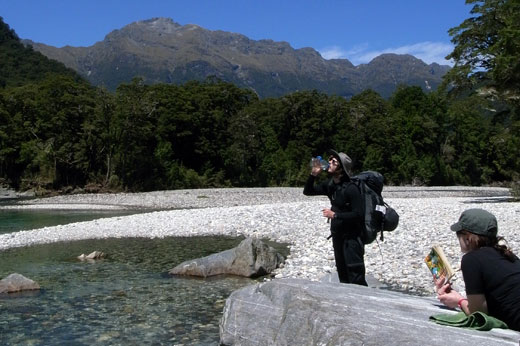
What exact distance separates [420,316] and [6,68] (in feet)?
319

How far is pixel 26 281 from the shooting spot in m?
10.5

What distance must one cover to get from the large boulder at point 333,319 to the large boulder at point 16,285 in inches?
243

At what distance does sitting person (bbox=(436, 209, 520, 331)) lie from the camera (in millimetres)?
3876

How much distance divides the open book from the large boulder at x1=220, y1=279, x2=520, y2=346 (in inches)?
15.0

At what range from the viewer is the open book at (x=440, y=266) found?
438cm

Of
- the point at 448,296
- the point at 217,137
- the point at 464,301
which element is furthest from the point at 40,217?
the point at 217,137

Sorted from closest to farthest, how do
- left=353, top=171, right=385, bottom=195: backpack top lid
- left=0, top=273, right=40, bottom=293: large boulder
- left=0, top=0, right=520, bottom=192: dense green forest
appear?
left=353, top=171, right=385, bottom=195: backpack top lid
left=0, top=273, right=40, bottom=293: large boulder
left=0, top=0, right=520, bottom=192: dense green forest

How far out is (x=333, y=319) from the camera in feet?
14.7

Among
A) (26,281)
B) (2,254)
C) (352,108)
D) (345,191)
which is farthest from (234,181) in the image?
(345,191)

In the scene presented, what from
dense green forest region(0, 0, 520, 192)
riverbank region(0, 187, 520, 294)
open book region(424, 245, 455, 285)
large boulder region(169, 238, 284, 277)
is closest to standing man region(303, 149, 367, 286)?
open book region(424, 245, 455, 285)

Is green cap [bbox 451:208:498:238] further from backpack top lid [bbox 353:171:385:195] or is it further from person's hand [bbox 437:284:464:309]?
backpack top lid [bbox 353:171:385:195]

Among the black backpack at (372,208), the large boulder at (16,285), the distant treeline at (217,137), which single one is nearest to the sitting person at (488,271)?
the black backpack at (372,208)

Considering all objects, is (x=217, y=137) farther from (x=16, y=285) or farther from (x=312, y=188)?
(x=312, y=188)

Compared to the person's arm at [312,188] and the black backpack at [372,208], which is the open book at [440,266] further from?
the person's arm at [312,188]
